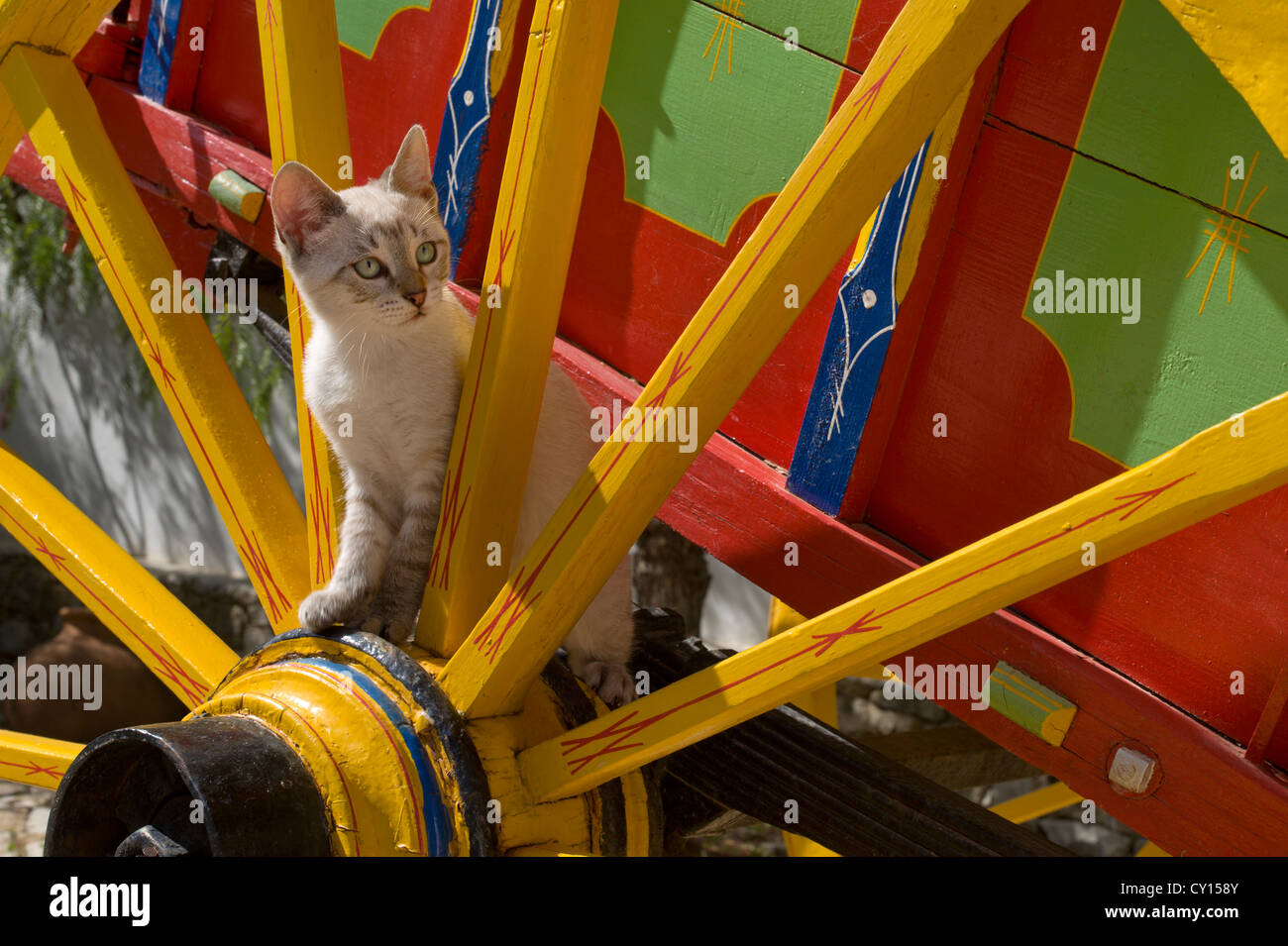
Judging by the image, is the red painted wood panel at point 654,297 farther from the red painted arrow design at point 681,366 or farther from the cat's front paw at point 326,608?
the cat's front paw at point 326,608

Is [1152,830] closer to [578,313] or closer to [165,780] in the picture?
[578,313]

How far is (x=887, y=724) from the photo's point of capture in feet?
17.4

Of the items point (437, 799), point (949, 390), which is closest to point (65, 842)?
point (437, 799)

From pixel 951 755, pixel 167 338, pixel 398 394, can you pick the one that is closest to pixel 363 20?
pixel 167 338

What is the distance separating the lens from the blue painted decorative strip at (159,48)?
2.73m

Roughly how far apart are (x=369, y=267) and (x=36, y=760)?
1203 mm

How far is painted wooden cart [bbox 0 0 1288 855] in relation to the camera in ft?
4.53

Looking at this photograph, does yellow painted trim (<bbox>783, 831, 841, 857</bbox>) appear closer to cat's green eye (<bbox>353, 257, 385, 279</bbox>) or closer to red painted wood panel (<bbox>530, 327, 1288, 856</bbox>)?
red painted wood panel (<bbox>530, 327, 1288, 856</bbox>)

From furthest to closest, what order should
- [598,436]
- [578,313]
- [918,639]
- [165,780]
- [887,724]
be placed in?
1. [887,724]
2. [578,313]
3. [598,436]
4. [165,780]
5. [918,639]

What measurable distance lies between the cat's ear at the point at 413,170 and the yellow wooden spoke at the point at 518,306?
0.34 m

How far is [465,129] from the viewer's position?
220 centimetres

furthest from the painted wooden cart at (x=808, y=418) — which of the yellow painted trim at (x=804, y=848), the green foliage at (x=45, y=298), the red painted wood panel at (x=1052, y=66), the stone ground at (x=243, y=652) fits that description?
the green foliage at (x=45, y=298)

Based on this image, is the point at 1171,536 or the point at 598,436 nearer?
the point at 1171,536

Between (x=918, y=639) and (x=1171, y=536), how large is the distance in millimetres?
430
